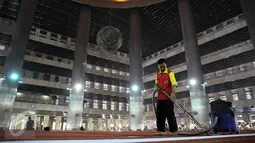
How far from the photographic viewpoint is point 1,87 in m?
14.4

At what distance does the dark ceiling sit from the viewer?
72.0 feet

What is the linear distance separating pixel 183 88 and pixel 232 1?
14374mm

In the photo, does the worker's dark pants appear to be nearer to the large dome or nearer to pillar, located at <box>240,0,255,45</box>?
the large dome

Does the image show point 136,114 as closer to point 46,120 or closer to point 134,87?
point 134,87

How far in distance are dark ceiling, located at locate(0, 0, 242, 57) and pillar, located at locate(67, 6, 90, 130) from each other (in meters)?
2.80

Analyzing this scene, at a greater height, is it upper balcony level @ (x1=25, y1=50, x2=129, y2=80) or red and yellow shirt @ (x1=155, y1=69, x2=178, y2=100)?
upper balcony level @ (x1=25, y1=50, x2=129, y2=80)

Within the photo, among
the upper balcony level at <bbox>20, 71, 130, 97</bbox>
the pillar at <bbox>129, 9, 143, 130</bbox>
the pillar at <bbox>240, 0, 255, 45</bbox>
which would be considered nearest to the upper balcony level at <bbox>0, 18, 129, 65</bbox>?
the upper balcony level at <bbox>20, 71, 130, 97</bbox>

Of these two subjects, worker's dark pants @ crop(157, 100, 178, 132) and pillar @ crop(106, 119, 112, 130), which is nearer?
worker's dark pants @ crop(157, 100, 178, 132)

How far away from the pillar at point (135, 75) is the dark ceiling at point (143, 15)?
239 cm

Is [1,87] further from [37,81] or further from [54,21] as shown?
[54,21]

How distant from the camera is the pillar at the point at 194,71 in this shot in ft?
55.4

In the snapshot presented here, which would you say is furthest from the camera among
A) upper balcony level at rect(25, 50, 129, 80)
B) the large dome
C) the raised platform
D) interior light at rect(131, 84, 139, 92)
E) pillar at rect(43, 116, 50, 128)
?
pillar at rect(43, 116, 50, 128)

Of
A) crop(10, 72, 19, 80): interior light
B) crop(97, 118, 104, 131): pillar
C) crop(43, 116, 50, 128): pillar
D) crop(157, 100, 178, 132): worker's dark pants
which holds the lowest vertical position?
crop(97, 118, 104, 131): pillar

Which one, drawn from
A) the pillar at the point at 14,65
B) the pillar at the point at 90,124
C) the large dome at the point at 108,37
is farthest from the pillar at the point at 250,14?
the pillar at the point at 90,124
